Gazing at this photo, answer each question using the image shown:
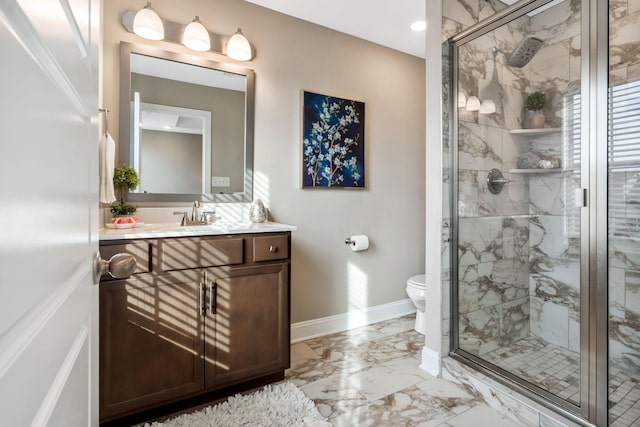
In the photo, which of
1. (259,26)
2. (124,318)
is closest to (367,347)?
(124,318)

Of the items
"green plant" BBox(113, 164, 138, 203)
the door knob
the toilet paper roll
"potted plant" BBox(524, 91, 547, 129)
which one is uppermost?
"potted plant" BBox(524, 91, 547, 129)

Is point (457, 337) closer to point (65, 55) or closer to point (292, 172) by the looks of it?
point (292, 172)

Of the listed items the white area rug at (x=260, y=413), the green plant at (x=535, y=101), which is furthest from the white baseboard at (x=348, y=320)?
the green plant at (x=535, y=101)

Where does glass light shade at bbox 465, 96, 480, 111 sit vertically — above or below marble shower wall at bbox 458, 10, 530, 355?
above

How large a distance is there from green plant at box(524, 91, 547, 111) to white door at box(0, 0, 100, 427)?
223 cm

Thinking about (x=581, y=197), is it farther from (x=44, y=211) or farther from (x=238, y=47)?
(x=238, y=47)

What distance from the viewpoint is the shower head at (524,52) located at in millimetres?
2012

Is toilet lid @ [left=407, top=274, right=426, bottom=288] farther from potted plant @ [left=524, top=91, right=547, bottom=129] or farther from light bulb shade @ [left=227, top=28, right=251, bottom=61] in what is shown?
light bulb shade @ [left=227, top=28, right=251, bottom=61]

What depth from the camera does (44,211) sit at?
420 mm

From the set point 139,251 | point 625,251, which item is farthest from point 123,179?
point 625,251

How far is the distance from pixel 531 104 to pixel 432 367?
1754 mm

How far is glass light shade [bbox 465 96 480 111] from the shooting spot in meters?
2.21

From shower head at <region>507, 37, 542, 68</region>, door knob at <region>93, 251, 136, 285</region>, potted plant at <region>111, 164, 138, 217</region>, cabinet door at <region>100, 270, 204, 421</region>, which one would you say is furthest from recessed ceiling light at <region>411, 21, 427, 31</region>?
door knob at <region>93, 251, 136, 285</region>

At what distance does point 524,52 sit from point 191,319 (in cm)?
245
